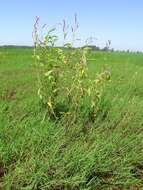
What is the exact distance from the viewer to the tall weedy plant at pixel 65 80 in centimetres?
597

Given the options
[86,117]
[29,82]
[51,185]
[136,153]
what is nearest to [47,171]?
[51,185]

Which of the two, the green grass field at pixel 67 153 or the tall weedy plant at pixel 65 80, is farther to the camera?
the tall weedy plant at pixel 65 80

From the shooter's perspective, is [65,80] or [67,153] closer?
[67,153]

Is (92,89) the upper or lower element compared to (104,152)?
upper

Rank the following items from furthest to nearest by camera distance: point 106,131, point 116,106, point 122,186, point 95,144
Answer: point 116,106 → point 106,131 → point 95,144 → point 122,186

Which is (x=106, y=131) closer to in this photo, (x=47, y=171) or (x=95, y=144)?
Result: (x=95, y=144)

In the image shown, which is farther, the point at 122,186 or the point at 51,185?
the point at 122,186

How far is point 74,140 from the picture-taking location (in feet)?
17.6

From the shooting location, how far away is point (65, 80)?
20.5 ft

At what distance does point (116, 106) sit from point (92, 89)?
736mm

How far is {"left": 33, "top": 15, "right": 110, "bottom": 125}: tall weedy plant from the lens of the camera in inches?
235

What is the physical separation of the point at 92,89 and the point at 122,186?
5.86 ft

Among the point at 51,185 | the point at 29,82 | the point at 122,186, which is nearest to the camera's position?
the point at 51,185

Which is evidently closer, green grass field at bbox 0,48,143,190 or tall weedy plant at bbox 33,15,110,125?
green grass field at bbox 0,48,143,190
